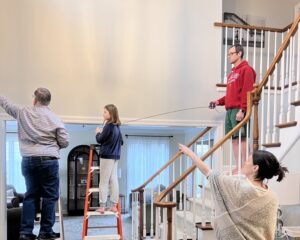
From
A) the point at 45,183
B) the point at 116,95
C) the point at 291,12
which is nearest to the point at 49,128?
the point at 45,183

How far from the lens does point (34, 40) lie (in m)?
4.07

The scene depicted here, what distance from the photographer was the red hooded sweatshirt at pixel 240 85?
3.53 metres

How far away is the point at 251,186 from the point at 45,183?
147 cm

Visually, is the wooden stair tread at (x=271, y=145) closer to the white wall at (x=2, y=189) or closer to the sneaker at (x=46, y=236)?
the sneaker at (x=46, y=236)

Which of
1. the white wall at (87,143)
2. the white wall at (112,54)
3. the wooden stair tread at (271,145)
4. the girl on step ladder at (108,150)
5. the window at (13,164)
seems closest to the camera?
the wooden stair tread at (271,145)

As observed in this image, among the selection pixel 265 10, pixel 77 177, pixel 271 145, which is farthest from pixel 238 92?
pixel 77 177

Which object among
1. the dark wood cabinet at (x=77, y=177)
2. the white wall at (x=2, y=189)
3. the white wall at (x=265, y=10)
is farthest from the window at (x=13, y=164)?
the white wall at (x=265, y=10)

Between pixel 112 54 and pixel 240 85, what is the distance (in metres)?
1.66

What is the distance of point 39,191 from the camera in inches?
97.7

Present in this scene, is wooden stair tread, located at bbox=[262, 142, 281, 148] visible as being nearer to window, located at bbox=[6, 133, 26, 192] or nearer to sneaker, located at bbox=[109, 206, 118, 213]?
sneaker, located at bbox=[109, 206, 118, 213]

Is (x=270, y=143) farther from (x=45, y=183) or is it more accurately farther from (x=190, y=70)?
(x=45, y=183)

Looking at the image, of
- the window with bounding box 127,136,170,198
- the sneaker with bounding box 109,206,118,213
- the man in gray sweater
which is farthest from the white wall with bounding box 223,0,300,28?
the window with bounding box 127,136,170,198

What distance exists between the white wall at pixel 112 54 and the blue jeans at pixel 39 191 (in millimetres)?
1721

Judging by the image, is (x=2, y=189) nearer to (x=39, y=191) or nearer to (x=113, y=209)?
(x=113, y=209)
